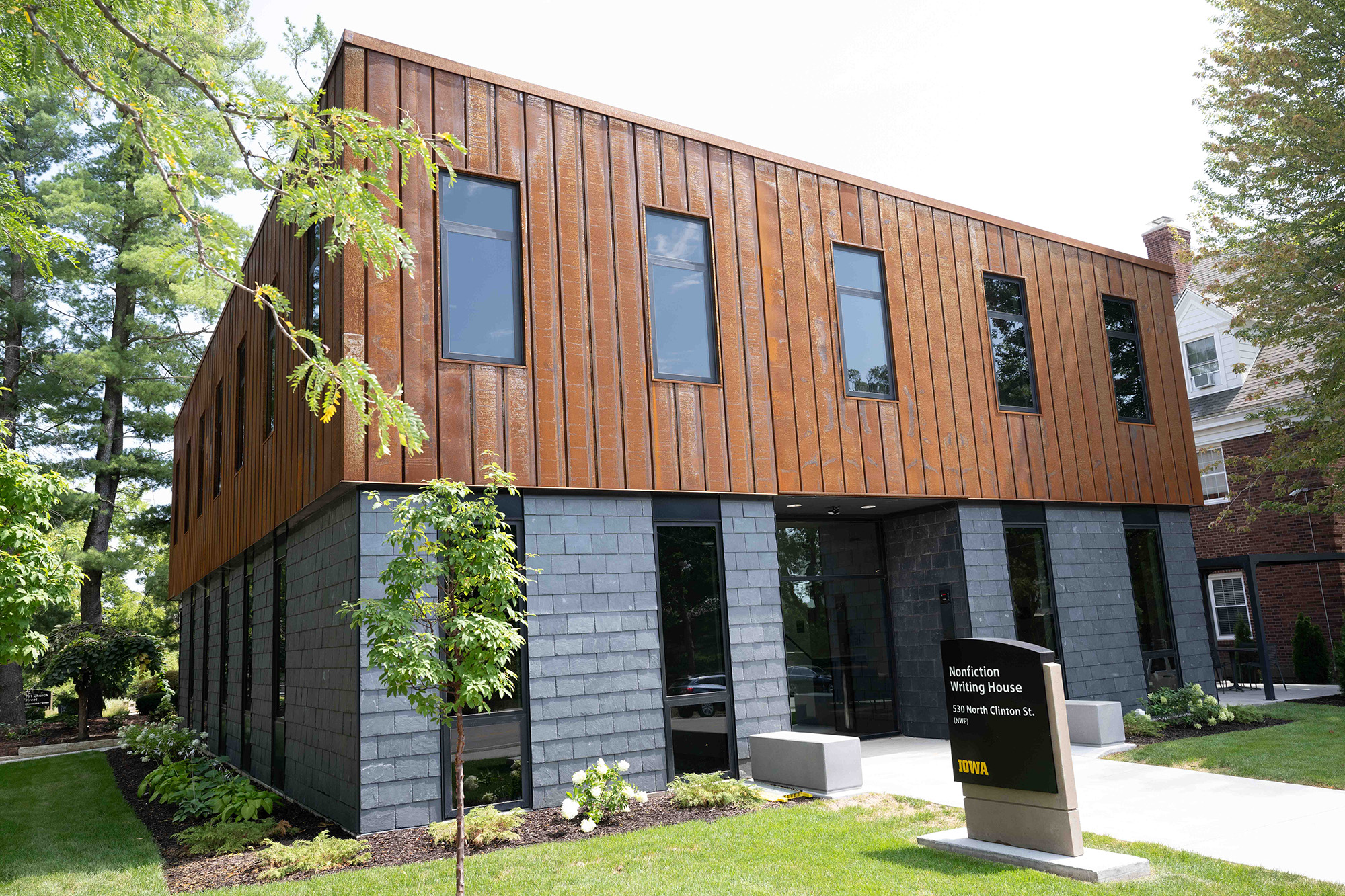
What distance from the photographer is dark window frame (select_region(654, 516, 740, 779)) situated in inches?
360

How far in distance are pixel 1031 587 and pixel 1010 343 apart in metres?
3.45

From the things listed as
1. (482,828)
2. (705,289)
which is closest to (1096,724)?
(705,289)

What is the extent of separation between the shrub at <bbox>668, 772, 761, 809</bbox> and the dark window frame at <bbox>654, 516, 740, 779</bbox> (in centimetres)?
67

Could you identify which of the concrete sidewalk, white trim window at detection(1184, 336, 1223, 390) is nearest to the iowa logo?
the concrete sidewalk

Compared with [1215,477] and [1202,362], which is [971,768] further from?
[1202,362]

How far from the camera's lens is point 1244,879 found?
5.64 meters

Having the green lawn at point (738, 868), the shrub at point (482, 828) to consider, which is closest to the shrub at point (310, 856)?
the green lawn at point (738, 868)

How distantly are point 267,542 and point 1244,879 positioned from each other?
11.2 meters

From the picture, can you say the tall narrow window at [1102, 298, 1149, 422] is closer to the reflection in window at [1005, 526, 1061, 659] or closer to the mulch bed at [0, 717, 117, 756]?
the reflection in window at [1005, 526, 1061, 659]

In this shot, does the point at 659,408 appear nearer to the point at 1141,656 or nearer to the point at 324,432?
the point at 324,432

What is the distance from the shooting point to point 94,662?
19.7 m

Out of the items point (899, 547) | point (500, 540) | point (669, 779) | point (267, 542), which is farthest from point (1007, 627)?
point (267, 542)

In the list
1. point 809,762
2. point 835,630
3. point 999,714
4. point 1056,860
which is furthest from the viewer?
point 835,630

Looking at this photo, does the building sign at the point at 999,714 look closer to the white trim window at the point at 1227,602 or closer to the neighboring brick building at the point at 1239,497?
the neighboring brick building at the point at 1239,497
